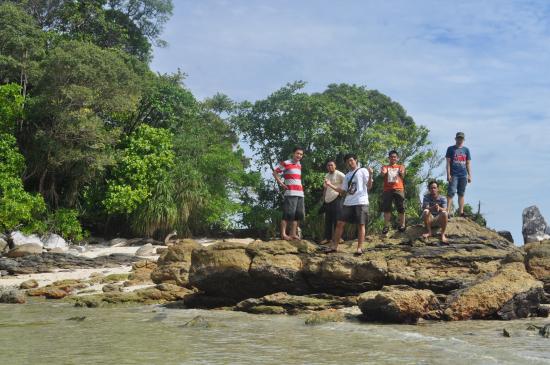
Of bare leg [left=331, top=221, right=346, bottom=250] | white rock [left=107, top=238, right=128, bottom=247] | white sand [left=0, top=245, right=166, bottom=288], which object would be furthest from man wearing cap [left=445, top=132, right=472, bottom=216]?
white rock [left=107, top=238, right=128, bottom=247]

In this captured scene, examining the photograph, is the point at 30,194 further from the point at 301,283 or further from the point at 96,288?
the point at 301,283

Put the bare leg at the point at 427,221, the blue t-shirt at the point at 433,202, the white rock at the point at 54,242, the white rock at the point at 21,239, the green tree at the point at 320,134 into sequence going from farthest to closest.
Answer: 1. the green tree at the point at 320,134
2. the white rock at the point at 54,242
3. the white rock at the point at 21,239
4. the blue t-shirt at the point at 433,202
5. the bare leg at the point at 427,221

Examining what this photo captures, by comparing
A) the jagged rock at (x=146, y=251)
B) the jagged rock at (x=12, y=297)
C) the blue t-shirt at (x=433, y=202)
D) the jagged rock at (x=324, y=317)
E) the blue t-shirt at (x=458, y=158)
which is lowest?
the jagged rock at (x=12, y=297)

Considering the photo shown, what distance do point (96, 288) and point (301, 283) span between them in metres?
6.33

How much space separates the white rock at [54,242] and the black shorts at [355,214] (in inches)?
638

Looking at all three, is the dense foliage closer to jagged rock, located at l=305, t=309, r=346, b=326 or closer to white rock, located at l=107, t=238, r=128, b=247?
white rock, located at l=107, t=238, r=128, b=247

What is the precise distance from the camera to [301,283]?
1092 centimetres

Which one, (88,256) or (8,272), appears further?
(88,256)

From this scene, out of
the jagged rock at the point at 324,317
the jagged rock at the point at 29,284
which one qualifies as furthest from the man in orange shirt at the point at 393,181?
the jagged rock at the point at 29,284

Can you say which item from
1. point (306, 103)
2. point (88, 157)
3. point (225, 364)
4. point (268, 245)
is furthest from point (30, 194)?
point (225, 364)

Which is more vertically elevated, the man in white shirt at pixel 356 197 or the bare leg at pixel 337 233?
the man in white shirt at pixel 356 197

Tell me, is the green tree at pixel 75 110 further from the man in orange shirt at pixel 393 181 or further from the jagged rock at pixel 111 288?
the man in orange shirt at pixel 393 181

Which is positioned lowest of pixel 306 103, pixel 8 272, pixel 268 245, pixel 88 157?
pixel 8 272

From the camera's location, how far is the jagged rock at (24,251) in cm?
2119
